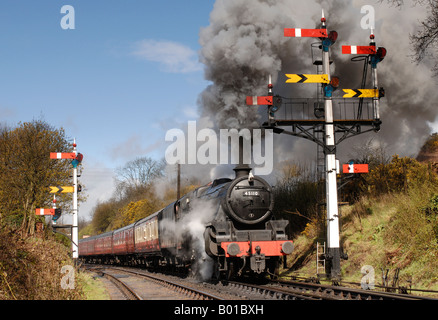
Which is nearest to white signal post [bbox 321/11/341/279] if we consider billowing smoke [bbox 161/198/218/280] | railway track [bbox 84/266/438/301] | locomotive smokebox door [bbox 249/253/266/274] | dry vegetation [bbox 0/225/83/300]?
railway track [bbox 84/266/438/301]

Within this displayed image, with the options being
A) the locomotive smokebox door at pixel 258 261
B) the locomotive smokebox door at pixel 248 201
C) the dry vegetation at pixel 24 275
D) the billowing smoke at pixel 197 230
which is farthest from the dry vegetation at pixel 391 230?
the dry vegetation at pixel 24 275

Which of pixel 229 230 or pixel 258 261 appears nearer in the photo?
pixel 258 261

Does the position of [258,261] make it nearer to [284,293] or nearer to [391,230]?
[284,293]

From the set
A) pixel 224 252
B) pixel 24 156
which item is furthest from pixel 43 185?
pixel 224 252

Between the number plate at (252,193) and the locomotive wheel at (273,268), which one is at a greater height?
the number plate at (252,193)

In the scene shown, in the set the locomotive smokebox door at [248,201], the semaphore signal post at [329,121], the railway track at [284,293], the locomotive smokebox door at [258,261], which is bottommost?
the railway track at [284,293]

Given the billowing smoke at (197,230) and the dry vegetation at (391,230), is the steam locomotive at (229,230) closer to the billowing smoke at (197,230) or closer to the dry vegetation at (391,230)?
the billowing smoke at (197,230)

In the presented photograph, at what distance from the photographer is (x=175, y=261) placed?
1562cm

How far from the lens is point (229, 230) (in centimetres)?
1153

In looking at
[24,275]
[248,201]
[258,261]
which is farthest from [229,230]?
[24,275]

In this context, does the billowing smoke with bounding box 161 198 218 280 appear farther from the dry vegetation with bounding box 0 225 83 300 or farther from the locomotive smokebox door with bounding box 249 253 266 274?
the dry vegetation with bounding box 0 225 83 300

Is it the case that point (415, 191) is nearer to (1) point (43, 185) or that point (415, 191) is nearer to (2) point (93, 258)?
(1) point (43, 185)

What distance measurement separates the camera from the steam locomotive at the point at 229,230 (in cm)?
1116
